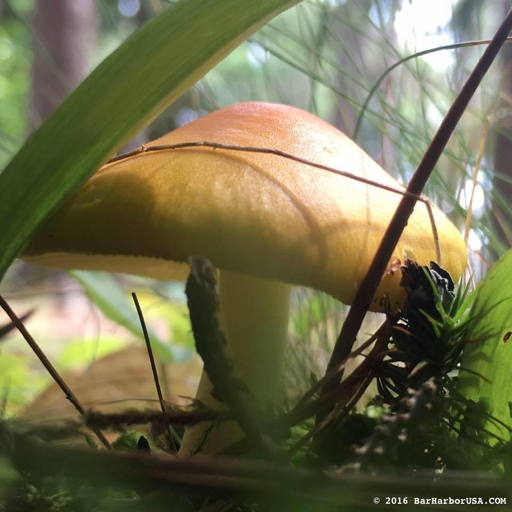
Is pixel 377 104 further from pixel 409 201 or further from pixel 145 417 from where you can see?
pixel 145 417

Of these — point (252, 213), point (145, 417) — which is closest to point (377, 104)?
point (252, 213)

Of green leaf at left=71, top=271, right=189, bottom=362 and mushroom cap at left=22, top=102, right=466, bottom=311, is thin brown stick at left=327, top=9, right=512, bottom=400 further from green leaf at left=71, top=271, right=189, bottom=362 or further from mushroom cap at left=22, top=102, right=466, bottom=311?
green leaf at left=71, top=271, right=189, bottom=362

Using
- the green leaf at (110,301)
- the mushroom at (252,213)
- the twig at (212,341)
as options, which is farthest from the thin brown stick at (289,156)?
the green leaf at (110,301)

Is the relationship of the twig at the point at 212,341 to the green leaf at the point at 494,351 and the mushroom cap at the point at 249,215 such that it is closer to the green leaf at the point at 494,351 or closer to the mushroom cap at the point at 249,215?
the mushroom cap at the point at 249,215

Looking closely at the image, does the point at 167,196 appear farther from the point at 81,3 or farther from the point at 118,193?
the point at 81,3

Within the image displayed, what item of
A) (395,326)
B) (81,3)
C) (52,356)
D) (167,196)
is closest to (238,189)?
(167,196)

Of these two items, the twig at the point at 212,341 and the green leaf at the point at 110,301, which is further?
the green leaf at the point at 110,301

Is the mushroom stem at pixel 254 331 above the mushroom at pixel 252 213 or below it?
below
